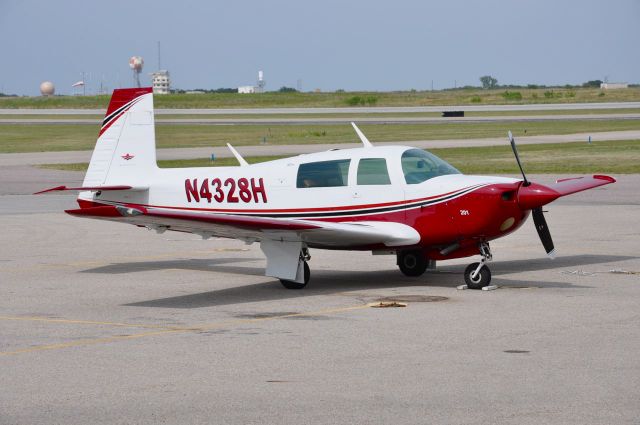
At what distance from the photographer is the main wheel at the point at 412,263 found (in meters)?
15.5

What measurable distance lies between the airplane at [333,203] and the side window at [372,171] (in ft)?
0.05

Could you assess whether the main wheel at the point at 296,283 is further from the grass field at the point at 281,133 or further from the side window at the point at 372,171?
the grass field at the point at 281,133

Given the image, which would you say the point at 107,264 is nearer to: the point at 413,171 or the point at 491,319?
the point at 413,171

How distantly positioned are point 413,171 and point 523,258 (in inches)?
156

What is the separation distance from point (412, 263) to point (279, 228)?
264cm

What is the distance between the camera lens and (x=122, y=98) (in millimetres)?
16938

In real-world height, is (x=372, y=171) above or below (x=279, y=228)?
above

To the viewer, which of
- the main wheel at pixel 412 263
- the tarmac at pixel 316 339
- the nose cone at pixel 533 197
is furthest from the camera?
the main wheel at pixel 412 263

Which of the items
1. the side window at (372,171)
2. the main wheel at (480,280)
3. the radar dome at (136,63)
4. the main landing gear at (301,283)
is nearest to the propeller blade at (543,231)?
the main wheel at (480,280)

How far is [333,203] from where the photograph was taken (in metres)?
14.9

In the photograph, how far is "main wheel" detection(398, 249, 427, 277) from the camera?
15.5m

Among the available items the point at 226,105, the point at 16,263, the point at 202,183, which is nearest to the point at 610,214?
the point at 202,183

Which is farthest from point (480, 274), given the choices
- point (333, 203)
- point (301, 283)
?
point (301, 283)

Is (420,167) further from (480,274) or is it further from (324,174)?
(480,274)
